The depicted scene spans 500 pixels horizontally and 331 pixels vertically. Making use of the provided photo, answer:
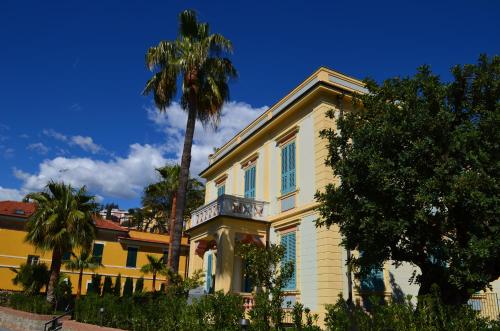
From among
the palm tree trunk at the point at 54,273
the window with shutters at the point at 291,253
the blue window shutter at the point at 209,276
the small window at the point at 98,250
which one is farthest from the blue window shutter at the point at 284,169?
the small window at the point at 98,250

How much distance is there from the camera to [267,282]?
11.0 meters

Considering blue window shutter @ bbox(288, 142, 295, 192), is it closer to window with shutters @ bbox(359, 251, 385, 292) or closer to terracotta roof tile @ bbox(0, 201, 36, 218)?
window with shutters @ bbox(359, 251, 385, 292)

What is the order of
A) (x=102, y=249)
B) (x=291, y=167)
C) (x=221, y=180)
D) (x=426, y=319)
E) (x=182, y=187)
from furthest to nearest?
(x=102, y=249) < (x=221, y=180) < (x=291, y=167) < (x=182, y=187) < (x=426, y=319)

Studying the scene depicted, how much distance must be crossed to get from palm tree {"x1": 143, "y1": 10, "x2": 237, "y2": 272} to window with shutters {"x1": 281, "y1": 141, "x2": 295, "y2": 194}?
3193 mm

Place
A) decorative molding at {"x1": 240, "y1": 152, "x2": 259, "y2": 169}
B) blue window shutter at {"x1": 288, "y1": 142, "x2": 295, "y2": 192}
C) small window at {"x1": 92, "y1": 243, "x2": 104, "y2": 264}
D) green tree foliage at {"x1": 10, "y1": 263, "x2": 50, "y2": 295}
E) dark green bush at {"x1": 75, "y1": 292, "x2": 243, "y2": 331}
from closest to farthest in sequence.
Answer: dark green bush at {"x1": 75, "y1": 292, "x2": 243, "y2": 331}, blue window shutter at {"x1": 288, "y1": 142, "x2": 295, "y2": 192}, decorative molding at {"x1": 240, "y1": 152, "x2": 259, "y2": 169}, green tree foliage at {"x1": 10, "y1": 263, "x2": 50, "y2": 295}, small window at {"x1": 92, "y1": 243, "x2": 104, "y2": 264}

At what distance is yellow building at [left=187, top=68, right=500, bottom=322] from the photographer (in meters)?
13.8

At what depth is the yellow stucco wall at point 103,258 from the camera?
3169 cm

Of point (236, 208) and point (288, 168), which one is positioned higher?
point (288, 168)

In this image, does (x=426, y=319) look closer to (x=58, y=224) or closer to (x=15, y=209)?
(x=58, y=224)

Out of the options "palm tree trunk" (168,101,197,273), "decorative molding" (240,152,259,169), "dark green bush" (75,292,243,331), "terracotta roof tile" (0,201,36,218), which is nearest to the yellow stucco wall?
"terracotta roof tile" (0,201,36,218)

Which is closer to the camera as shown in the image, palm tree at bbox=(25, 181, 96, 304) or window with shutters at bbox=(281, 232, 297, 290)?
window with shutters at bbox=(281, 232, 297, 290)

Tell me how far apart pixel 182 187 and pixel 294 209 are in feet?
14.2

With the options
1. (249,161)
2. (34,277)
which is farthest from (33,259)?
(249,161)

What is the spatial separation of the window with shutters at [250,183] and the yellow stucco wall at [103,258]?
1748 centimetres
